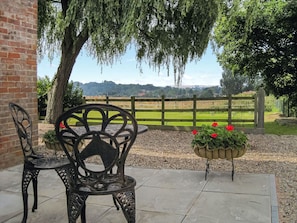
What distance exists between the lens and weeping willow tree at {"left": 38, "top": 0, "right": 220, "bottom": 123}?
23.2ft

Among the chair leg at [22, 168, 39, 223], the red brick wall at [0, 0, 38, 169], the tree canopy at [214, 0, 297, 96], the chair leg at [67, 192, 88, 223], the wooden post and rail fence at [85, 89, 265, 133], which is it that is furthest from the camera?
the tree canopy at [214, 0, 297, 96]

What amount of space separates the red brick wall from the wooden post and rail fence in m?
4.53

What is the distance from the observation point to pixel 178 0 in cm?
713

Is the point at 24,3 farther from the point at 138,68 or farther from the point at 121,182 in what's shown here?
the point at 138,68

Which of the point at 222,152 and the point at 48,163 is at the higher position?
the point at 48,163

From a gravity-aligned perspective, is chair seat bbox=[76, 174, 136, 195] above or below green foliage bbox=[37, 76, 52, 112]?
below

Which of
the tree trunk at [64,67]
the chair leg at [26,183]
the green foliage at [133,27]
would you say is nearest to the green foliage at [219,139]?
the chair leg at [26,183]

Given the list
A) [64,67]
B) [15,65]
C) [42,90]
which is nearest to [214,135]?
[15,65]

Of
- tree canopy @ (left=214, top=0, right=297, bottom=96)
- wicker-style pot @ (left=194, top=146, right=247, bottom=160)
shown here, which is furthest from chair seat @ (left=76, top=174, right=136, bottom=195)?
tree canopy @ (left=214, top=0, right=297, bottom=96)

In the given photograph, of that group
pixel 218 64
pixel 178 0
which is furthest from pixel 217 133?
pixel 218 64

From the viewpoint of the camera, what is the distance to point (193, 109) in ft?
27.7

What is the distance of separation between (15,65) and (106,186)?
2.92 metres

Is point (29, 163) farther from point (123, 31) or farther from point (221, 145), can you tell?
point (123, 31)

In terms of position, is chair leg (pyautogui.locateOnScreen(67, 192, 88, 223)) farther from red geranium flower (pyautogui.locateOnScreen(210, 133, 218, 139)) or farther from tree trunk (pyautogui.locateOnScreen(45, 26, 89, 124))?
tree trunk (pyautogui.locateOnScreen(45, 26, 89, 124))
